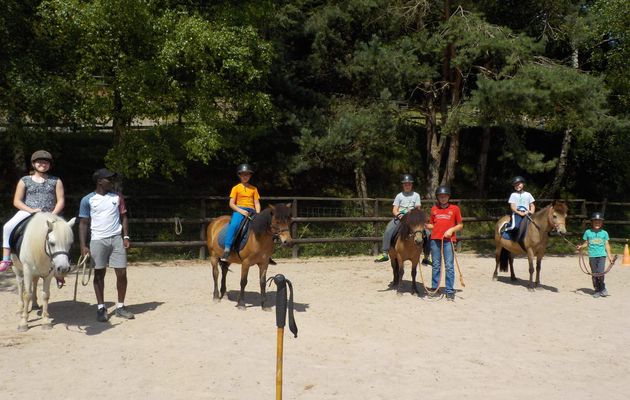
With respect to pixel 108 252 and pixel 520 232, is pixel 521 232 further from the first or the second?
pixel 108 252

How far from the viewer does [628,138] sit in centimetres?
1920

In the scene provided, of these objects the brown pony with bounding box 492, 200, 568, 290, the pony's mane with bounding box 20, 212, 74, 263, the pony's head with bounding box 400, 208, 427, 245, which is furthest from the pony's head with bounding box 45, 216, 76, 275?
the brown pony with bounding box 492, 200, 568, 290

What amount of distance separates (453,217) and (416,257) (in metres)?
0.89

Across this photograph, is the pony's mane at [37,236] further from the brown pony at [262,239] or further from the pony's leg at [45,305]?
the brown pony at [262,239]

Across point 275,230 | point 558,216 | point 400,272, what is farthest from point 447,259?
point 275,230

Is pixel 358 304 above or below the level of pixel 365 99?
below

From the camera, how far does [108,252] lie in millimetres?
7227

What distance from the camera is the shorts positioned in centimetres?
710

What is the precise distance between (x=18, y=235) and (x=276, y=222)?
3.21m

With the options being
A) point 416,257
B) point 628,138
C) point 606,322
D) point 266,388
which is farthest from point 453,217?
point 628,138

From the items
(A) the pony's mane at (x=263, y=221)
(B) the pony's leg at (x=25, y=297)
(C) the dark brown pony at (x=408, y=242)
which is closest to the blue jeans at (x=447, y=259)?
(C) the dark brown pony at (x=408, y=242)

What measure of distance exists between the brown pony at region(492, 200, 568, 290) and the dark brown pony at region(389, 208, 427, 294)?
7.13ft

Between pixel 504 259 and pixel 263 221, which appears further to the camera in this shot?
pixel 504 259

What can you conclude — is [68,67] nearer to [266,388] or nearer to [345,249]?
[345,249]
